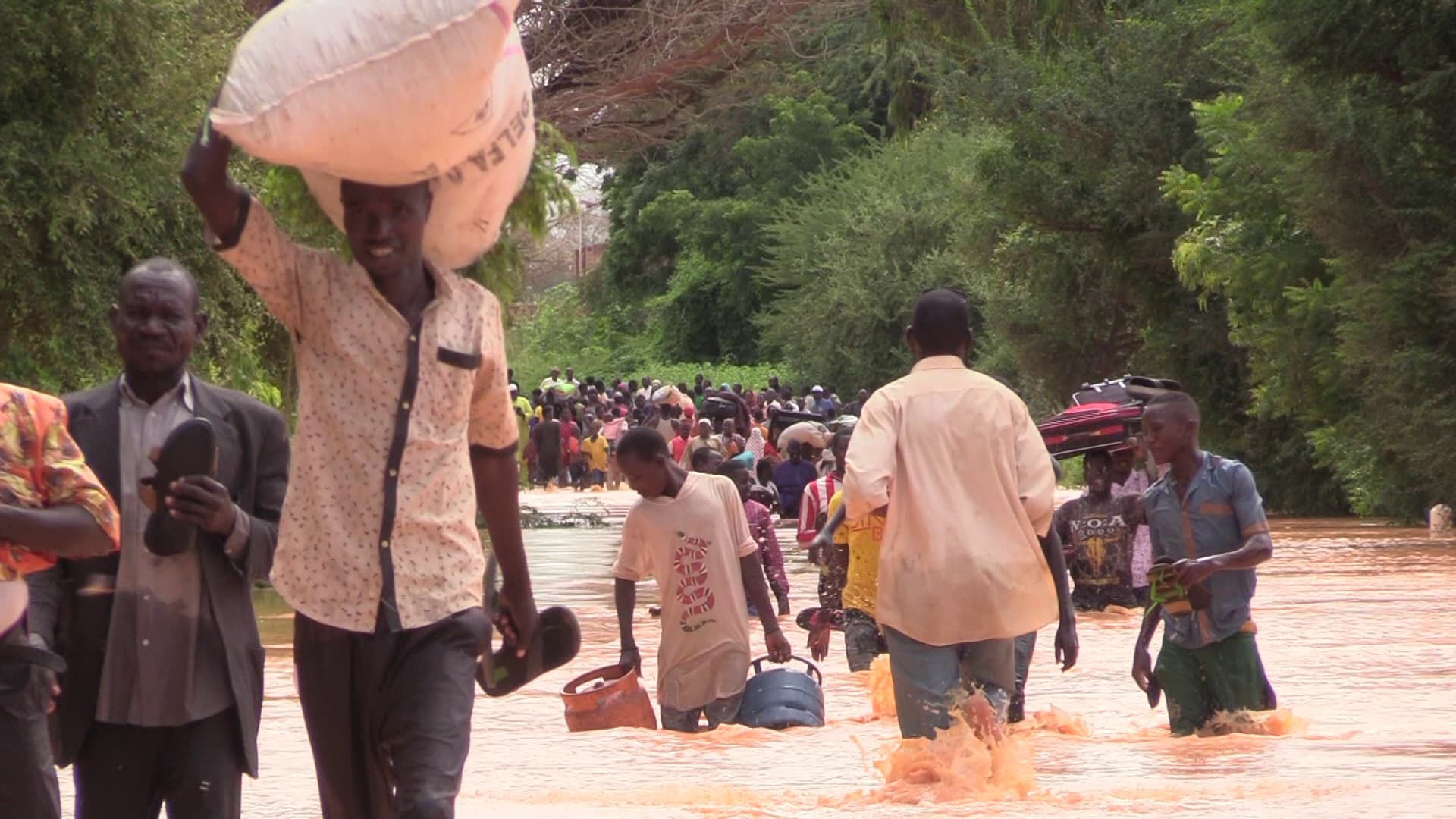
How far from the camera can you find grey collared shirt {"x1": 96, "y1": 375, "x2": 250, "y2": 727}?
5.11 metres

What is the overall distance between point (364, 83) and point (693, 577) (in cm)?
573

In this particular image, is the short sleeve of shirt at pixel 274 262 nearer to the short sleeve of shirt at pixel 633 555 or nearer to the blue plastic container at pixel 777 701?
the short sleeve of shirt at pixel 633 555

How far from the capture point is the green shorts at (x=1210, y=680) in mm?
8906

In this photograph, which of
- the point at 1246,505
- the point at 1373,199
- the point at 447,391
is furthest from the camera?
the point at 1373,199

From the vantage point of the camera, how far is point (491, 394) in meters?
5.02

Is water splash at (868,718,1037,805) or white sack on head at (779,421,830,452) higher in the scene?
white sack on head at (779,421,830,452)

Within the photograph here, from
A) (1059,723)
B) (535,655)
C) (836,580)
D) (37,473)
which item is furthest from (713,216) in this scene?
(37,473)

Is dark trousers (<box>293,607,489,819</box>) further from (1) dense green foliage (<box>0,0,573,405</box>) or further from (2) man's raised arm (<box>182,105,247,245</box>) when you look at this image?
(1) dense green foliage (<box>0,0,573,405</box>)

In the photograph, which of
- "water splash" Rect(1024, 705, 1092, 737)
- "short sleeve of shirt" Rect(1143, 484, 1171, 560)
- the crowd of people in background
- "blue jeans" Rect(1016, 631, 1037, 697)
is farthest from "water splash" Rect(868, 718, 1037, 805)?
the crowd of people in background

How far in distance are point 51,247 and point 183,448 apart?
1090cm

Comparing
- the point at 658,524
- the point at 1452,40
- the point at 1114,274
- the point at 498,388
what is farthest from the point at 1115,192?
the point at 498,388

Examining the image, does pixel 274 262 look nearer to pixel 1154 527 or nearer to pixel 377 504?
pixel 377 504

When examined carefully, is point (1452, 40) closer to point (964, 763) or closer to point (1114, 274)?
point (1114, 274)

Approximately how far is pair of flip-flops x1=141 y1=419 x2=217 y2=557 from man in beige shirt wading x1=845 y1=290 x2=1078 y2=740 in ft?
10.2
